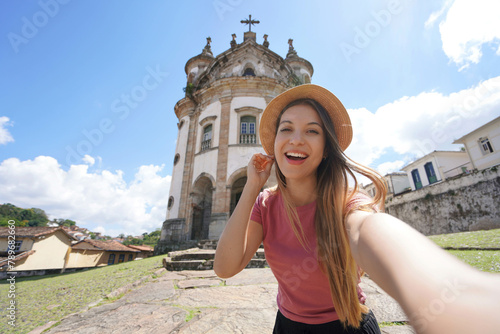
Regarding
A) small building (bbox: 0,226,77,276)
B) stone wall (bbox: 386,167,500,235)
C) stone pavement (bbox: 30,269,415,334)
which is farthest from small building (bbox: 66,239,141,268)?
stone wall (bbox: 386,167,500,235)

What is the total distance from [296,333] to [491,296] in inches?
42.1

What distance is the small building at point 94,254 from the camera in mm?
21391

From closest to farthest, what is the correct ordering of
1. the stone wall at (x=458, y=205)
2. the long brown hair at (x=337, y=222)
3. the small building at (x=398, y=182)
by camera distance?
the long brown hair at (x=337, y=222) < the stone wall at (x=458, y=205) < the small building at (x=398, y=182)

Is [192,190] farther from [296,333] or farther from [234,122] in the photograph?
[296,333]

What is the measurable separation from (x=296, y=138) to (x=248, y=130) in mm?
11804

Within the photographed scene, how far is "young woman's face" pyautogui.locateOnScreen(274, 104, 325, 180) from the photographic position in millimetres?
1241

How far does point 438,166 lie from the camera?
2200 centimetres

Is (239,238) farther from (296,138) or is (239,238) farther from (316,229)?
(296,138)

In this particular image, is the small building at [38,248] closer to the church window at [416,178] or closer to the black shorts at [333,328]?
the black shorts at [333,328]

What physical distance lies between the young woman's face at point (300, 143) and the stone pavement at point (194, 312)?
153cm

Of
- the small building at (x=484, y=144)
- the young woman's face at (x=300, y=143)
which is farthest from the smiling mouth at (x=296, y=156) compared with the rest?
the small building at (x=484, y=144)

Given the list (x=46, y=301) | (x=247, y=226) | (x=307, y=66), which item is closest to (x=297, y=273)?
(x=247, y=226)

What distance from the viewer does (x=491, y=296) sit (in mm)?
359

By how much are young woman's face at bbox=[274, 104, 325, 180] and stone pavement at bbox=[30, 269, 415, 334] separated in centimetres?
153
